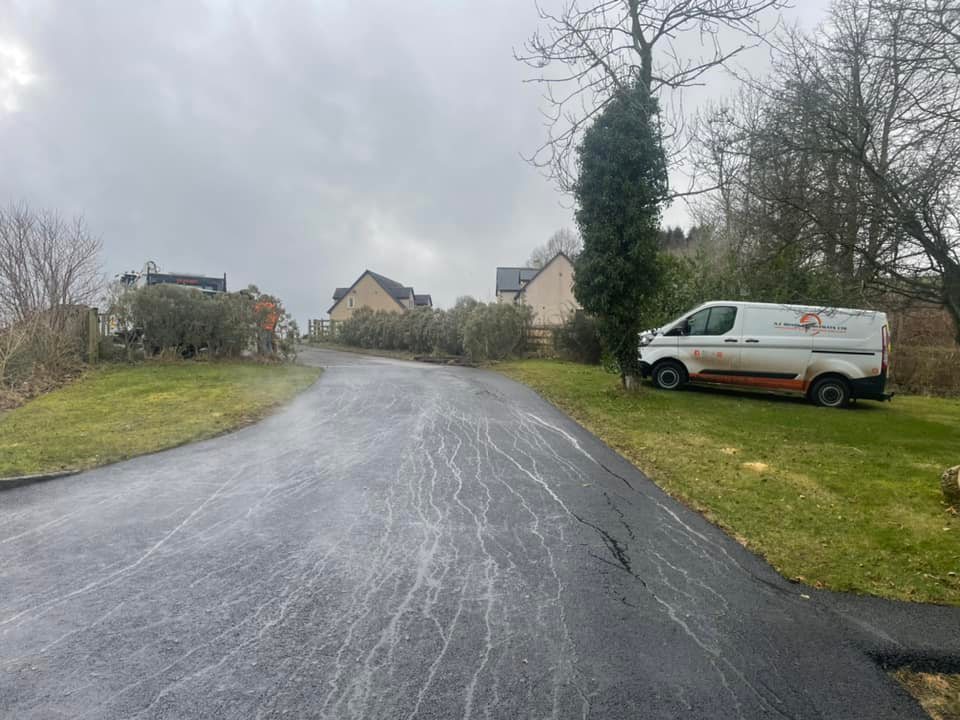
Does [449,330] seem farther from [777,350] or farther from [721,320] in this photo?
[777,350]

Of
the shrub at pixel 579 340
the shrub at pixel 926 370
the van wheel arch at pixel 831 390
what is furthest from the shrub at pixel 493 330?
the shrub at pixel 926 370

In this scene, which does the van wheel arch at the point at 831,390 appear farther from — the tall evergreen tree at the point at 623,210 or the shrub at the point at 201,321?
the shrub at the point at 201,321

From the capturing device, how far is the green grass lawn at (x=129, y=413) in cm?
711

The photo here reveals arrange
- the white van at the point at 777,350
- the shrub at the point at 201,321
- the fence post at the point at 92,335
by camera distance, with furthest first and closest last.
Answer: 1. the shrub at the point at 201,321
2. the fence post at the point at 92,335
3. the white van at the point at 777,350

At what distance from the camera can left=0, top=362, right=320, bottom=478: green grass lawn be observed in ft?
23.3

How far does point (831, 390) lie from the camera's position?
41.0 feet

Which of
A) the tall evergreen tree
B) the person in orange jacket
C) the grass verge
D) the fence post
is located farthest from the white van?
the fence post

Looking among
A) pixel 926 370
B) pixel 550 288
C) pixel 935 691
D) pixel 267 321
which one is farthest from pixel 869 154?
pixel 550 288

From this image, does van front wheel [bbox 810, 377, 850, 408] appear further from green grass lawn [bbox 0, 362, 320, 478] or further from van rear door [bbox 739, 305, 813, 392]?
green grass lawn [bbox 0, 362, 320, 478]

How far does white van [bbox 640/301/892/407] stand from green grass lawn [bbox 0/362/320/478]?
8.76 meters

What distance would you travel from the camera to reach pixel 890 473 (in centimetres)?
694

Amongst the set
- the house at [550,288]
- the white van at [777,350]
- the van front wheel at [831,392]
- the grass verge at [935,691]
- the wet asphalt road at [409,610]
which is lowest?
the grass verge at [935,691]

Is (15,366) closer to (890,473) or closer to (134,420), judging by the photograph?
(134,420)

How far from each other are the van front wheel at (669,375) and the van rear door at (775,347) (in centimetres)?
134
